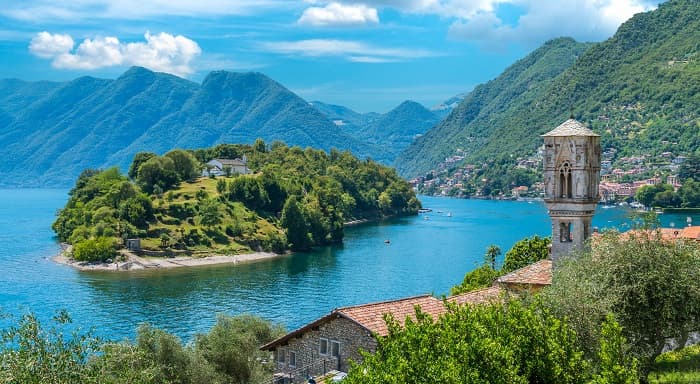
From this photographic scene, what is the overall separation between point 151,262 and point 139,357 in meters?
81.6

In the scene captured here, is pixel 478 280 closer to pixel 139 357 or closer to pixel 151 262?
pixel 139 357

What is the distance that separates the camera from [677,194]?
188500mm

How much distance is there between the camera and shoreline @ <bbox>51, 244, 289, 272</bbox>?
107000mm

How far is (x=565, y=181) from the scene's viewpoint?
114 feet

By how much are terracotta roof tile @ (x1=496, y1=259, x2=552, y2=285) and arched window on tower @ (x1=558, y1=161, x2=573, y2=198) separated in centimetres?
409

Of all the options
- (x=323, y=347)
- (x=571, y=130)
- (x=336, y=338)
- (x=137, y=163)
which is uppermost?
(x=571, y=130)

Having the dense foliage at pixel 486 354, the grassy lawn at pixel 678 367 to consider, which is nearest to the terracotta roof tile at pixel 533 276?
the grassy lawn at pixel 678 367

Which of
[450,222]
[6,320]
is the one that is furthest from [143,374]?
[450,222]

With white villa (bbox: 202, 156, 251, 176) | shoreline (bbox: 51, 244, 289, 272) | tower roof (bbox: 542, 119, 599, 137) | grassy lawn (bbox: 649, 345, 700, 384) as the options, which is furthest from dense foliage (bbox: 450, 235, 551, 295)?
white villa (bbox: 202, 156, 251, 176)

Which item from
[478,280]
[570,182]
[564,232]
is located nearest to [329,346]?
[564,232]

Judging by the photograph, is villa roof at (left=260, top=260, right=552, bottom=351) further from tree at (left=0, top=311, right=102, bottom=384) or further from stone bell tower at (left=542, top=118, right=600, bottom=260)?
tree at (left=0, top=311, right=102, bottom=384)

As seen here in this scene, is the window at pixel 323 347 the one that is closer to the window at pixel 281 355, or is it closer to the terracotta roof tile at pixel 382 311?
the terracotta roof tile at pixel 382 311

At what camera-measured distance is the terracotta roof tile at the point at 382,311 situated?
29280 mm

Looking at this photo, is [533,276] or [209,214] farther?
[209,214]
